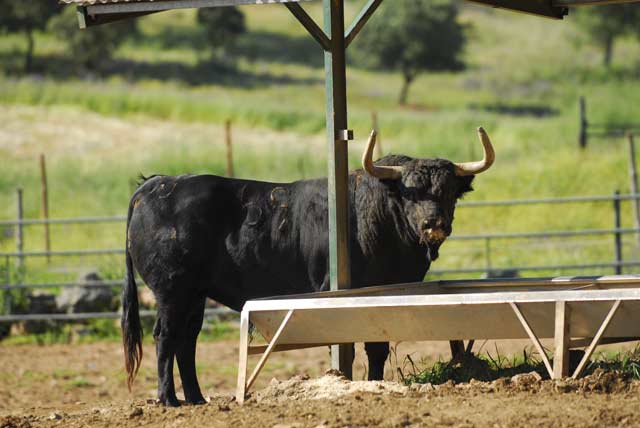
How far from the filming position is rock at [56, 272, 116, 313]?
15.5 m

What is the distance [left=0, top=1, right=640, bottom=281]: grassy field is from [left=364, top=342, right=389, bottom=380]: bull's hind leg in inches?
328

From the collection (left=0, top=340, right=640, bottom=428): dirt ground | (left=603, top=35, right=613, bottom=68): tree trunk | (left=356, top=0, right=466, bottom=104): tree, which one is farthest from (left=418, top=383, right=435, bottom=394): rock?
(left=603, top=35, right=613, bottom=68): tree trunk

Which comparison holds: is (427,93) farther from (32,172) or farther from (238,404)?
(238,404)

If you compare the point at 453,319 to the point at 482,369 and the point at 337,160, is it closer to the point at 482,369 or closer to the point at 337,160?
the point at 482,369

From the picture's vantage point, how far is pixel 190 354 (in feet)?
29.7

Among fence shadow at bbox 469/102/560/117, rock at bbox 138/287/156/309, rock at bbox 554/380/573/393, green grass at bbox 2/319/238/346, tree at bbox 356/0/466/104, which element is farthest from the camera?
tree at bbox 356/0/466/104

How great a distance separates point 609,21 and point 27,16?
28993mm

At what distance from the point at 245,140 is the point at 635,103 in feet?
47.3

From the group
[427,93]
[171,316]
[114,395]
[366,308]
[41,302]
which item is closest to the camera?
[366,308]

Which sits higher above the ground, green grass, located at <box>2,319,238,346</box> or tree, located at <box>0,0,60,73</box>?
tree, located at <box>0,0,60,73</box>

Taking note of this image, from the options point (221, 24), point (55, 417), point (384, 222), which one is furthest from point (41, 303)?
point (221, 24)

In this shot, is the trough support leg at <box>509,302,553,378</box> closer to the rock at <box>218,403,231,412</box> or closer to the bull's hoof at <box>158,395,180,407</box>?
the rock at <box>218,403,231,412</box>

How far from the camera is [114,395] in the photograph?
37.2 feet

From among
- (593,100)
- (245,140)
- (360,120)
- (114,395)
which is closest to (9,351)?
(114,395)
